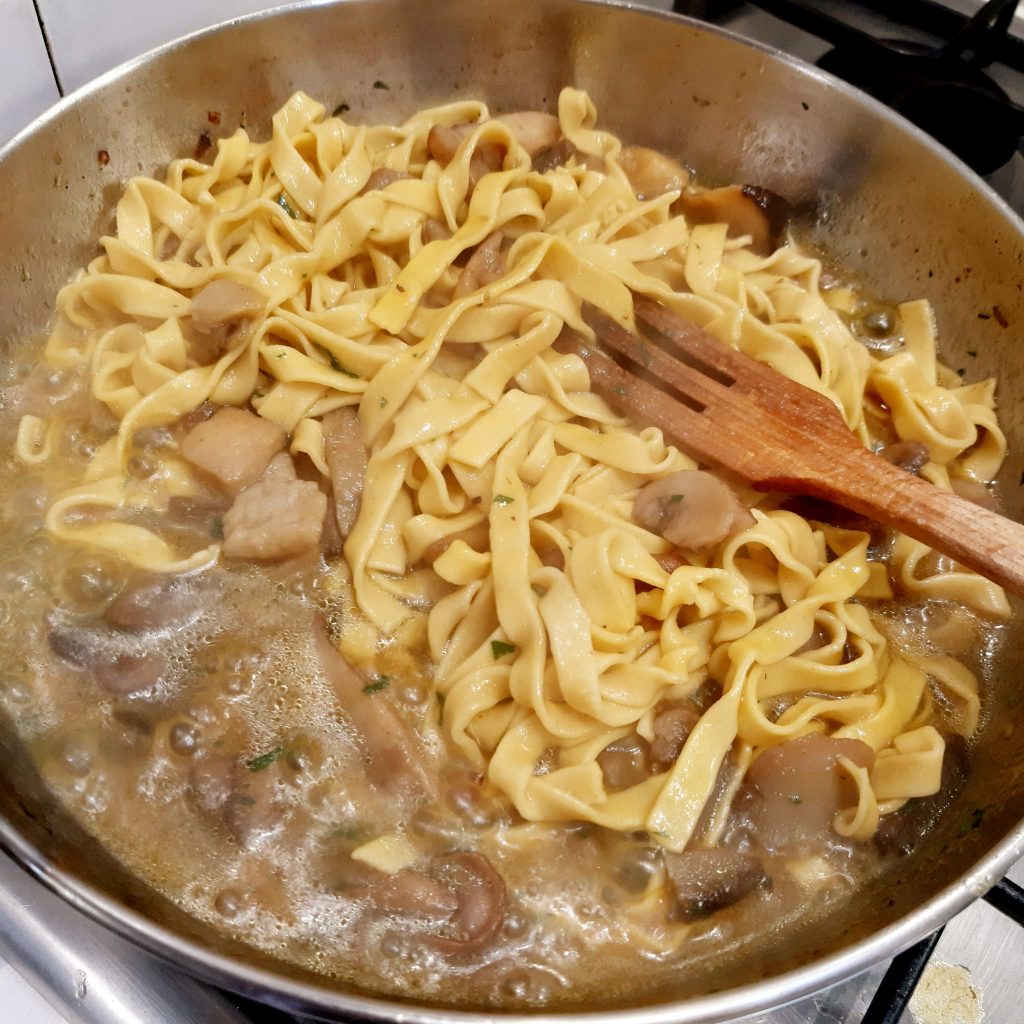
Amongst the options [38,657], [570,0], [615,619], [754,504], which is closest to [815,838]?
[615,619]

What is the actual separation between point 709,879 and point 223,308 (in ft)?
7.75

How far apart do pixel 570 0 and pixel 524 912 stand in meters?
3.28

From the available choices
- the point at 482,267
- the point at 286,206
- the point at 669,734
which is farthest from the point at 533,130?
the point at 669,734

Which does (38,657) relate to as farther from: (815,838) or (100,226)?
(815,838)

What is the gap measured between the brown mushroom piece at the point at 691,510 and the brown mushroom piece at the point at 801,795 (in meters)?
0.69

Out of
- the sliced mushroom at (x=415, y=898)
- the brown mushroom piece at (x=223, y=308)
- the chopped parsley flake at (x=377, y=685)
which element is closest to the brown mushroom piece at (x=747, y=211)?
the brown mushroom piece at (x=223, y=308)

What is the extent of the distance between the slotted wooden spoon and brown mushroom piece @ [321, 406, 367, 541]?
0.86m

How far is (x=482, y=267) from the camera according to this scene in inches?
139

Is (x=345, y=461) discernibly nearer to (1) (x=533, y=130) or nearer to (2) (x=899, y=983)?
(1) (x=533, y=130)

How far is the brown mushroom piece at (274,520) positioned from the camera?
2.85 m

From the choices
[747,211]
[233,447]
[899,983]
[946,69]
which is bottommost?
[899,983]

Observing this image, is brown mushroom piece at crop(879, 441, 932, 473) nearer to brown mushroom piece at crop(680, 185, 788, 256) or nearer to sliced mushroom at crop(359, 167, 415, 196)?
brown mushroom piece at crop(680, 185, 788, 256)

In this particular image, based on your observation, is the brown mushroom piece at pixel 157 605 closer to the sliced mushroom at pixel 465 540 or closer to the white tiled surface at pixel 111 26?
the sliced mushroom at pixel 465 540

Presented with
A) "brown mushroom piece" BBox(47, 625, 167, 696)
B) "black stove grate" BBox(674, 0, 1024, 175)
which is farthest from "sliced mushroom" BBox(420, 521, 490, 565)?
"black stove grate" BBox(674, 0, 1024, 175)
